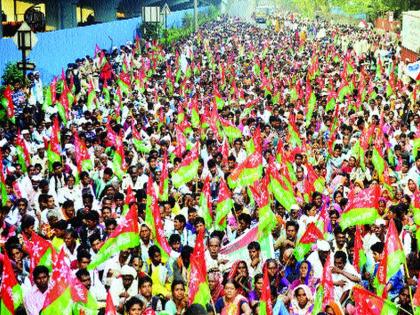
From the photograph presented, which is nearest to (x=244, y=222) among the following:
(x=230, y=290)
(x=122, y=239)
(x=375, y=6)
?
(x=122, y=239)

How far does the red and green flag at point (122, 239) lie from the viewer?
7.77 metres

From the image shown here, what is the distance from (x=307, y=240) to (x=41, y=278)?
2563 millimetres

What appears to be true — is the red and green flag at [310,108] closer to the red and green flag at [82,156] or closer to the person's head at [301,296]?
the red and green flag at [82,156]

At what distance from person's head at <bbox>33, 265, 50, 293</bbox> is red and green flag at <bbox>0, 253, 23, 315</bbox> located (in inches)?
6.0

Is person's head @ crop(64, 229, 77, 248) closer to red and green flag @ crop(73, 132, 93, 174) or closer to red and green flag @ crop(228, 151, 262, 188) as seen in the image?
red and green flag @ crop(228, 151, 262, 188)

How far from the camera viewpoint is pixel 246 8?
136 metres

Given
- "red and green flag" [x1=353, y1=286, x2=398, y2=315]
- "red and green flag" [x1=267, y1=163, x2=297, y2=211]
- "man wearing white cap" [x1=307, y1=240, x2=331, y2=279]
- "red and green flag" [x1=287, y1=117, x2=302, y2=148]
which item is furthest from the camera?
"red and green flag" [x1=287, y1=117, x2=302, y2=148]

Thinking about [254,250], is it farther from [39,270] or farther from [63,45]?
[63,45]

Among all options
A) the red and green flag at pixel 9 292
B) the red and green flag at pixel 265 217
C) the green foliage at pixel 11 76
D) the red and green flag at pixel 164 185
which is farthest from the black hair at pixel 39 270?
the green foliage at pixel 11 76

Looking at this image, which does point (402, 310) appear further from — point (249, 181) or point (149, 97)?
point (149, 97)

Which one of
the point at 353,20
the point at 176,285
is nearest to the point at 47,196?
the point at 176,285

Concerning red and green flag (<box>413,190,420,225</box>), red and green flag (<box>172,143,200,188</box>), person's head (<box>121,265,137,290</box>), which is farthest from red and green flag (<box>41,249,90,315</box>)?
red and green flag (<box>172,143,200,188</box>)

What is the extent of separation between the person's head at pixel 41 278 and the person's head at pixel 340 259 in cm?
257

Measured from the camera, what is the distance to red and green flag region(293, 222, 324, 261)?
319 inches
